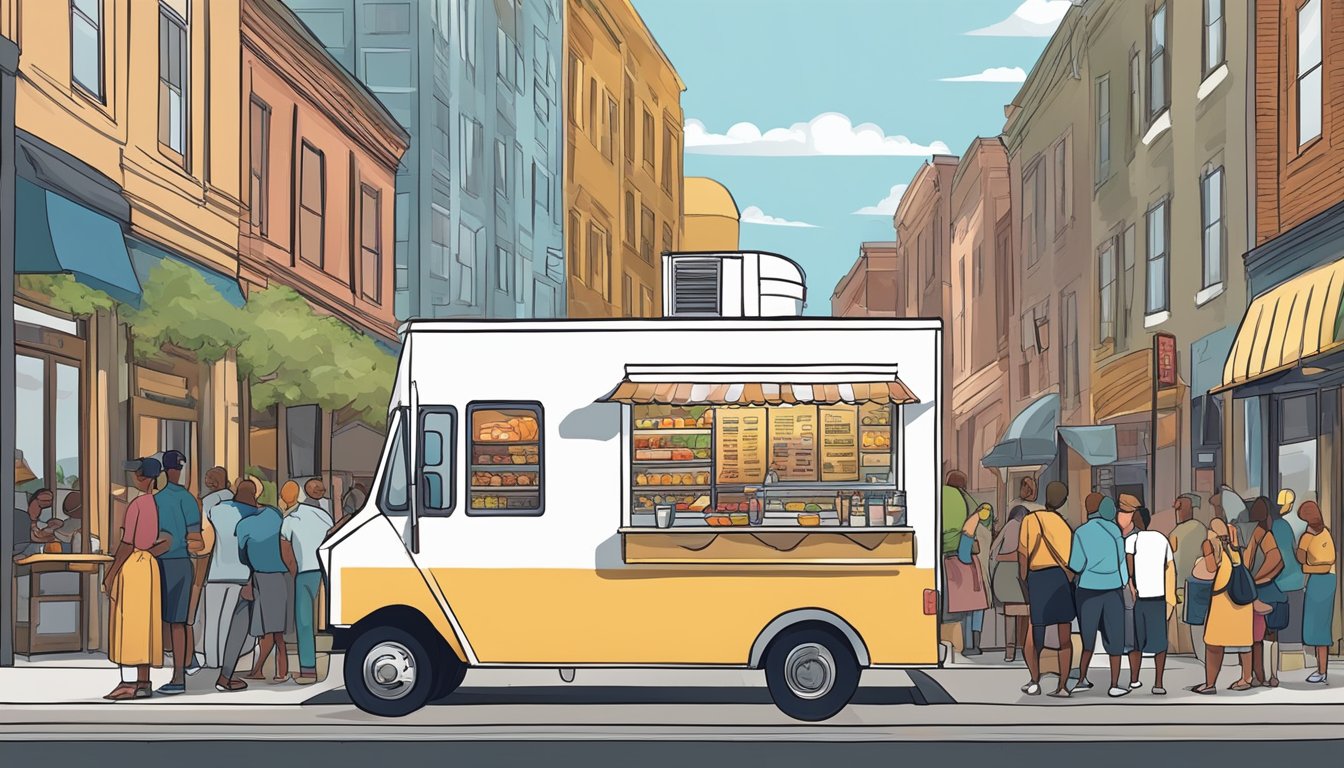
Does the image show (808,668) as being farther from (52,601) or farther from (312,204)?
(312,204)

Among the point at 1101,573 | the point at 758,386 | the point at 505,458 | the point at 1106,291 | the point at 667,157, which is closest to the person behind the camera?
the point at 758,386

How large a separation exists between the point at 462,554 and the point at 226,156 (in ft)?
39.8

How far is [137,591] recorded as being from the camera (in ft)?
44.6

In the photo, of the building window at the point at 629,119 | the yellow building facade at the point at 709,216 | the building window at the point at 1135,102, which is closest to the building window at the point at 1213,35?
the building window at the point at 1135,102

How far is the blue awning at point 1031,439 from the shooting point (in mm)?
31453

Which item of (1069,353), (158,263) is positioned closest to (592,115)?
(1069,353)

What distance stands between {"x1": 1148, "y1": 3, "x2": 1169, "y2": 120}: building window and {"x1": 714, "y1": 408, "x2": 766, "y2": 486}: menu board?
15800 mm

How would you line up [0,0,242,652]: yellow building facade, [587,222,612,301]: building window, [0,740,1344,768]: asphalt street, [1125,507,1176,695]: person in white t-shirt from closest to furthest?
1. [0,740,1344,768]: asphalt street
2. [1125,507,1176,695]: person in white t-shirt
3. [0,0,242,652]: yellow building facade
4. [587,222,612,301]: building window

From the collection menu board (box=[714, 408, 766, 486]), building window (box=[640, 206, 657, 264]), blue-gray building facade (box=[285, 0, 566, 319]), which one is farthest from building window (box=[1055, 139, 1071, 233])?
building window (box=[640, 206, 657, 264])

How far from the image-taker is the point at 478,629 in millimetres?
12695

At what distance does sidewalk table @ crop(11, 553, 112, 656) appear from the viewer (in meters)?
16.9

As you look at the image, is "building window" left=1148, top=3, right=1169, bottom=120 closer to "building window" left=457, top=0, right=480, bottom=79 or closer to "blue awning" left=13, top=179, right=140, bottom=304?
"building window" left=457, top=0, right=480, bottom=79

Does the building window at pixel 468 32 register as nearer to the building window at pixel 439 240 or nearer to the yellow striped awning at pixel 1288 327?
the building window at pixel 439 240

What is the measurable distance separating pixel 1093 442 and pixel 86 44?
1665 cm
